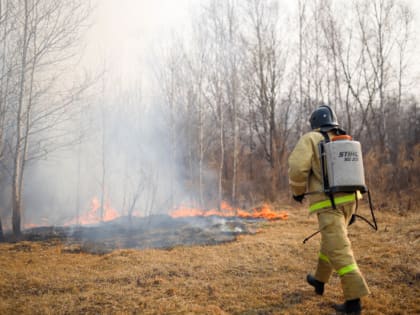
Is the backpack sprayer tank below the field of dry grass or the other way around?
the other way around

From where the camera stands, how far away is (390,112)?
74.2ft

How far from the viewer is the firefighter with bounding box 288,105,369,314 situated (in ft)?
9.58

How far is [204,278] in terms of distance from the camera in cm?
439

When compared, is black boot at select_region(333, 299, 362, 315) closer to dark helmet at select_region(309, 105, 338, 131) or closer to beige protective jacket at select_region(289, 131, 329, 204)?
beige protective jacket at select_region(289, 131, 329, 204)

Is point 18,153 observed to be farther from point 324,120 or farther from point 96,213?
point 324,120

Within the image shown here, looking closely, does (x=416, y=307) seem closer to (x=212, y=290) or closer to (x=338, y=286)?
(x=338, y=286)

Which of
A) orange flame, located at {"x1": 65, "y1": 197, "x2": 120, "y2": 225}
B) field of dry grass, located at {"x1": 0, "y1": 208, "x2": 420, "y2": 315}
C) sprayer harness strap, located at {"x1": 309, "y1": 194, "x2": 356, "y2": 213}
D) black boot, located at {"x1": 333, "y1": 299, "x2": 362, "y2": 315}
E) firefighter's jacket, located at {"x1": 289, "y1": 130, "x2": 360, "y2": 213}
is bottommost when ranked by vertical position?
field of dry grass, located at {"x1": 0, "y1": 208, "x2": 420, "y2": 315}

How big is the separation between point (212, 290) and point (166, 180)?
13276mm

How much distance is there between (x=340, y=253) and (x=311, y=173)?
2.87 feet

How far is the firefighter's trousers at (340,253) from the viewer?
9.44 ft

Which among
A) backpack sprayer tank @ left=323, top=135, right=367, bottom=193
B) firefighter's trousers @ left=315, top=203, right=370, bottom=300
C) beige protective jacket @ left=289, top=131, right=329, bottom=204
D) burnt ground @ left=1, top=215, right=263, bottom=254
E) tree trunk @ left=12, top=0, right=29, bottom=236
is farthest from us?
tree trunk @ left=12, top=0, right=29, bottom=236

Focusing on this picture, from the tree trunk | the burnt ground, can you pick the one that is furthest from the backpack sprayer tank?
the tree trunk

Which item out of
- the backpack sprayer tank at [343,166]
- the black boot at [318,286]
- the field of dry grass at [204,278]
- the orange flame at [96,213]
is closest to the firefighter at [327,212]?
the black boot at [318,286]

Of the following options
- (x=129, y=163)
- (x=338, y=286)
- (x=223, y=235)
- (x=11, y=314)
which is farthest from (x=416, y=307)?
(x=129, y=163)
